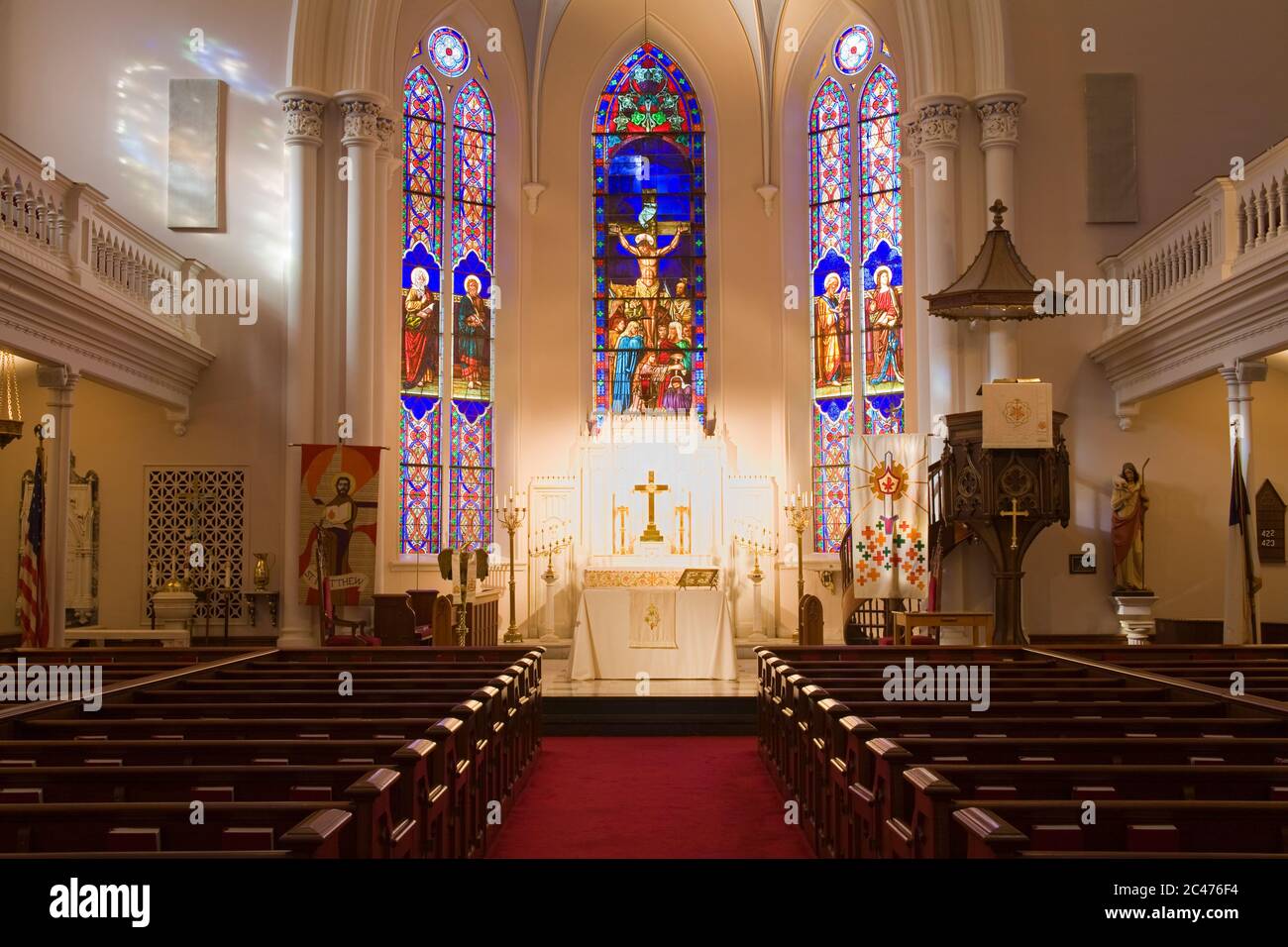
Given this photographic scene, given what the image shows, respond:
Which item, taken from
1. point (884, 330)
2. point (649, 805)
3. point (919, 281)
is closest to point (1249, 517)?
point (919, 281)

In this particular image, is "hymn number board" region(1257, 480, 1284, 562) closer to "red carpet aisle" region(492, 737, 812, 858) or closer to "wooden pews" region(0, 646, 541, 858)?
"red carpet aisle" region(492, 737, 812, 858)

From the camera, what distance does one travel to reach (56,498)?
10.9 m

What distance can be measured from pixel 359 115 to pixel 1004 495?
26.8ft

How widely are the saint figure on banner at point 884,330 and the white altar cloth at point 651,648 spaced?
5.28 m

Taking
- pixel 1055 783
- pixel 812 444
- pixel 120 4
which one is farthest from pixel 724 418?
pixel 1055 783

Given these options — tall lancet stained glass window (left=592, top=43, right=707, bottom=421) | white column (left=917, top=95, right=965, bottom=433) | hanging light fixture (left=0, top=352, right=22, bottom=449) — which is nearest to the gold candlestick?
tall lancet stained glass window (left=592, top=43, right=707, bottom=421)

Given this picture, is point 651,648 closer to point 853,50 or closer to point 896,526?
point 896,526

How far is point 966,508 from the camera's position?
38.7 ft

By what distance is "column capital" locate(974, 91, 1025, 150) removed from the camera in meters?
13.7

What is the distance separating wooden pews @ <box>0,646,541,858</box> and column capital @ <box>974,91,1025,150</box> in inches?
359

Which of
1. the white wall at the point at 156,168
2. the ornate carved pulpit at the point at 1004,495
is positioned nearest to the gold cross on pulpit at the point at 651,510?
the ornate carved pulpit at the point at 1004,495

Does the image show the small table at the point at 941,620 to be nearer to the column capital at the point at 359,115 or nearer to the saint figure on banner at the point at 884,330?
the saint figure on banner at the point at 884,330

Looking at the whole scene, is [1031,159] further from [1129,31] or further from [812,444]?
[812,444]

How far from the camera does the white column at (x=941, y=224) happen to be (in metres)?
13.7
